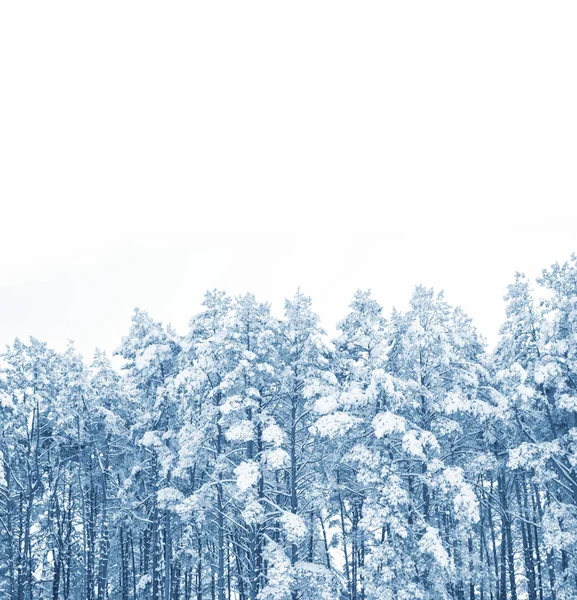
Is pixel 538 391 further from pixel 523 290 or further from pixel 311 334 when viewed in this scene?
pixel 311 334

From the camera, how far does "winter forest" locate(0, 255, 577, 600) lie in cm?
2512

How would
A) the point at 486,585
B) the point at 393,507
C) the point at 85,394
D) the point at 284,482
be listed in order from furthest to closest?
1. the point at 486,585
2. the point at 85,394
3. the point at 284,482
4. the point at 393,507

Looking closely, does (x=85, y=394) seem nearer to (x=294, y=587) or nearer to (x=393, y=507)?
(x=294, y=587)

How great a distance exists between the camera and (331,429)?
25516mm

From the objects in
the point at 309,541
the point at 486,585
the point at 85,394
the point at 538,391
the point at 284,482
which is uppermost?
the point at 85,394

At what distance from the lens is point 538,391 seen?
2638 centimetres

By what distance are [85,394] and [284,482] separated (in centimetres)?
1136

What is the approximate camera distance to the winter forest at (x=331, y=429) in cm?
2512

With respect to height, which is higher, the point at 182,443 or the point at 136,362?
the point at 136,362

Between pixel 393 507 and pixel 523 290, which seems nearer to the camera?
pixel 393 507

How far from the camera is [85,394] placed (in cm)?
3384

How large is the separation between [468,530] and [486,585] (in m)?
10.6

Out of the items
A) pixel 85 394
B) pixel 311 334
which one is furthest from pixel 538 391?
pixel 85 394

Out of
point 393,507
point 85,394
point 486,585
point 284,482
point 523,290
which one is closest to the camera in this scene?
point 393,507
